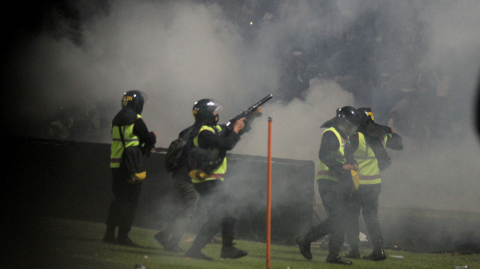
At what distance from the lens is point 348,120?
15.7 feet

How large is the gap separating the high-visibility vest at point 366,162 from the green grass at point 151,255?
33.9 inches

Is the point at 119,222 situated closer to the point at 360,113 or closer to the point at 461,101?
the point at 360,113

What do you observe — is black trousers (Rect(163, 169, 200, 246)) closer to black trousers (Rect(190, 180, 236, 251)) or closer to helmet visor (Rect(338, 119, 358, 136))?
black trousers (Rect(190, 180, 236, 251))

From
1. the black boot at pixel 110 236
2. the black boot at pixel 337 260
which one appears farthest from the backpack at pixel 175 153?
the black boot at pixel 337 260

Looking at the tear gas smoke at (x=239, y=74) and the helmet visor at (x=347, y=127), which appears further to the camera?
the tear gas smoke at (x=239, y=74)

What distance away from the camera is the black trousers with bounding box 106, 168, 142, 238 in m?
5.01

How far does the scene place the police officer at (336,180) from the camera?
15.4ft

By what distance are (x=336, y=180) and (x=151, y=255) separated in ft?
6.40

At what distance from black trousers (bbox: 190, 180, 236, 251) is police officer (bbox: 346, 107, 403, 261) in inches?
60.9

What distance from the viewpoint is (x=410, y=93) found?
1025cm

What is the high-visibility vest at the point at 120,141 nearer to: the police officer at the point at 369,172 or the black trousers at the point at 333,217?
the black trousers at the point at 333,217

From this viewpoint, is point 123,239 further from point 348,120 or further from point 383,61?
point 383,61

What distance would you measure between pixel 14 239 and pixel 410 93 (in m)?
8.34

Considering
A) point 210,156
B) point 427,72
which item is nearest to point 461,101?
point 427,72
